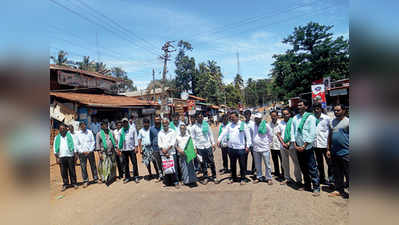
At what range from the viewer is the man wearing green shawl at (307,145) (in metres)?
4.23

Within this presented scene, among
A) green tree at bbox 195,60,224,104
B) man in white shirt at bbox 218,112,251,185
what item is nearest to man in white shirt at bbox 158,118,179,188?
man in white shirt at bbox 218,112,251,185

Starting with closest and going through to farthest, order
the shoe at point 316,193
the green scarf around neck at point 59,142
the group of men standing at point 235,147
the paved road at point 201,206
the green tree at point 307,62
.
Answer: the paved road at point 201,206, the shoe at point 316,193, the group of men standing at point 235,147, the green scarf around neck at point 59,142, the green tree at point 307,62

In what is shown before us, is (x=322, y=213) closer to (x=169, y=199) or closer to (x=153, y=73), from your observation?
(x=169, y=199)

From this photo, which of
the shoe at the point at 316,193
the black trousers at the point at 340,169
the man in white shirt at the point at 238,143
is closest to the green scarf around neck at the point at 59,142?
the man in white shirt at the point at 238,143

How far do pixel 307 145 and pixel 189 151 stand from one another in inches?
105

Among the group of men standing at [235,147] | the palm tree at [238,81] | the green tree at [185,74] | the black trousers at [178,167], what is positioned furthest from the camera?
the palm tree at [238,81]

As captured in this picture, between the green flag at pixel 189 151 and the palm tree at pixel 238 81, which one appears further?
the palm tree at pixel 238 81

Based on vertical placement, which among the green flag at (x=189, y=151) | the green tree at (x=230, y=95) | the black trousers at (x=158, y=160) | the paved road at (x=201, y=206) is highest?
the green tree at (x=230, y=95)

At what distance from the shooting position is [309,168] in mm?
4312

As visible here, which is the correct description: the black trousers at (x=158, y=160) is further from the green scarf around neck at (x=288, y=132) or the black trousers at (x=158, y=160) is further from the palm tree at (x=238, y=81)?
the palm tree at (x=238, y=81)

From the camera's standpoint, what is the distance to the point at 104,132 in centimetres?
623

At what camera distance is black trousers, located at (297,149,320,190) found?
4246mm
